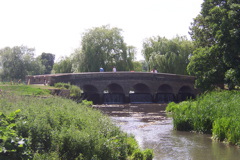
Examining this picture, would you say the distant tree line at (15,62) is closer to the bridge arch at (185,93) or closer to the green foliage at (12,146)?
the bridge arch at (185,93)

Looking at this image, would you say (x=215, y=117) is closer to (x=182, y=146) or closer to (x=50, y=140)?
(x=182, y=146)

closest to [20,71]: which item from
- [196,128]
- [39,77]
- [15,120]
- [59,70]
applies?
[59,70]

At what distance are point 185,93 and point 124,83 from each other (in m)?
9.53

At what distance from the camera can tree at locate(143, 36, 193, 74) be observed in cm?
4753

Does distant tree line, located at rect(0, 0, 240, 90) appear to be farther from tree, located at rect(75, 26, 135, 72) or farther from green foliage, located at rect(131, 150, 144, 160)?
green foliage, located at rect(131, 150, 144, 160)

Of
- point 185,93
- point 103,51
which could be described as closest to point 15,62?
point 103,51

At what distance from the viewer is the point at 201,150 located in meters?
13.2

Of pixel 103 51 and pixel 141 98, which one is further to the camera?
pixel 103 51

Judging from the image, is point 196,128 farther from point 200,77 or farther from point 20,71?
point 20,71

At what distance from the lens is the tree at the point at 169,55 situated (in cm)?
4753

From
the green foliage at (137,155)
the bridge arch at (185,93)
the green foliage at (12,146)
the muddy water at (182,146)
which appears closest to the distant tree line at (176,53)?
the bridge arch at (185,93)

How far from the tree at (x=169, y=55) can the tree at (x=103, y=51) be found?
3401mm

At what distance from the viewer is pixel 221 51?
93.3 feet

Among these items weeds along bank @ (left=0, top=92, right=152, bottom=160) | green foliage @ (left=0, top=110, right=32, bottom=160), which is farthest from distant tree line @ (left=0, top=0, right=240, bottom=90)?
green foliage @ (left=0, top=110, right=32, bottom=160)
